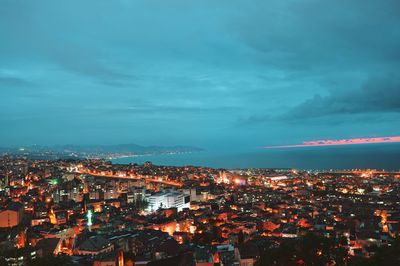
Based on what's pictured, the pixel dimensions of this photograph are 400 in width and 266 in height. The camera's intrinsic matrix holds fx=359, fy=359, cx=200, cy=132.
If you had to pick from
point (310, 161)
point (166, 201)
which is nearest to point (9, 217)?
point (166, 201)

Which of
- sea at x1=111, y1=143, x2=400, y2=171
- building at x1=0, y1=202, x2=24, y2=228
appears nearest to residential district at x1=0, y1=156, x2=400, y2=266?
building at x1=0, y1=202, x2=24, y2=228

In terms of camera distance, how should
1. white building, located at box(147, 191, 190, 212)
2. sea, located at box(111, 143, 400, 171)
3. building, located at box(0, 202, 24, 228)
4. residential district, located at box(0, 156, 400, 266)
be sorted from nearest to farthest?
residential district, located at box(0, 156, 400, 266), building, located at box(0, 202, 24, 228), white building, located at box(147, 191, 190, 212), sea, located at box(111, 143, 400, 171)

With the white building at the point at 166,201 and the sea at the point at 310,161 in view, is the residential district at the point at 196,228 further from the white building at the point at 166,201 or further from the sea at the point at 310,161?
the sea at the point at 310,161

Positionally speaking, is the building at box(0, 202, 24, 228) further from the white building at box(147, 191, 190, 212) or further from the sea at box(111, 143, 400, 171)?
the sea at box(111, 143, 400, 171)

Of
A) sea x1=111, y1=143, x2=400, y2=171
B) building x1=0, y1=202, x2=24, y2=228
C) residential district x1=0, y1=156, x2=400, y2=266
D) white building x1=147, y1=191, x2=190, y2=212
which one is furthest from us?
sea x1=111, y1=143, x2=400, y2=171

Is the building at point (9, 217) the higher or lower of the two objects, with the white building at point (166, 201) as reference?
higher

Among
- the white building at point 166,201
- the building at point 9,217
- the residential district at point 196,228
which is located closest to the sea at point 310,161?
the residential district at point 196,228

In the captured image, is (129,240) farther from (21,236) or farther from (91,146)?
(91,146)

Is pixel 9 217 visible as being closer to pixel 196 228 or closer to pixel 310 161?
pixel 196 228

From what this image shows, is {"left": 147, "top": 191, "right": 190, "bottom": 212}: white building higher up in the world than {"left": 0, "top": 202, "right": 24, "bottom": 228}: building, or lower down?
lower down
